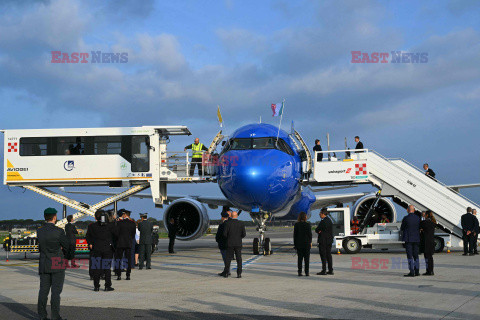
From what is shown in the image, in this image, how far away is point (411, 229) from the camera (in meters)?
13.5

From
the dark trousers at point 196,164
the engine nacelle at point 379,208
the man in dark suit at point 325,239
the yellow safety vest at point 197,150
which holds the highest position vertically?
the yellow safety vest at point 197,150

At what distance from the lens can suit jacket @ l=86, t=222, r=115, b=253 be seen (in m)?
11.9

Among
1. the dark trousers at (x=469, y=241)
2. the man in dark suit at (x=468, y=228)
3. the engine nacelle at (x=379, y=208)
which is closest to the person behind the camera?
the man in dark suit at (x=468, y=228)

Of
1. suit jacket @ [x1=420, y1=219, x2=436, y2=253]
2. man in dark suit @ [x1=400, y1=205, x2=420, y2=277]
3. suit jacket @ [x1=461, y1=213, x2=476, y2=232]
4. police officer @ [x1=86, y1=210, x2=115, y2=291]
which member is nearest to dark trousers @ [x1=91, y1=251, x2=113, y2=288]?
police officer @ [x1=86, y1=210, x2=115, y2=291]

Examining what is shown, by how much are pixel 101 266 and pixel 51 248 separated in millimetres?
3703

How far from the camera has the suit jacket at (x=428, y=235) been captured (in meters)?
13.5

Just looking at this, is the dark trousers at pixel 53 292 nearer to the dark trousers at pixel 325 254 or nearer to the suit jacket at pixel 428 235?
the dark trousers at pixel 325 254

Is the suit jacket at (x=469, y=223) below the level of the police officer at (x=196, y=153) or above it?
below

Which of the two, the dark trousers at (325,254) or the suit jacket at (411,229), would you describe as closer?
the suit jacket at (411,229)

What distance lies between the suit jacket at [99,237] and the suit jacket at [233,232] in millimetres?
3219

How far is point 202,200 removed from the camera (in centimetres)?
2786

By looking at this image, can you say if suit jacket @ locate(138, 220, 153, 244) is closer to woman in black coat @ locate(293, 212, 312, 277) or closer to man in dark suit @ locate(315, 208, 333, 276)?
woman in black coat @ locate(293, 212, 312, 277)

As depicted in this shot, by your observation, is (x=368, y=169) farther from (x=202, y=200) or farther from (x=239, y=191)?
(x=202, y=200)

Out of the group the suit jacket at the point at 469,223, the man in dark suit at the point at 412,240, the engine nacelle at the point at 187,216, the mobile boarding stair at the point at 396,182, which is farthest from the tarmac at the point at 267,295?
the engine nacelle at the point at 187,216
